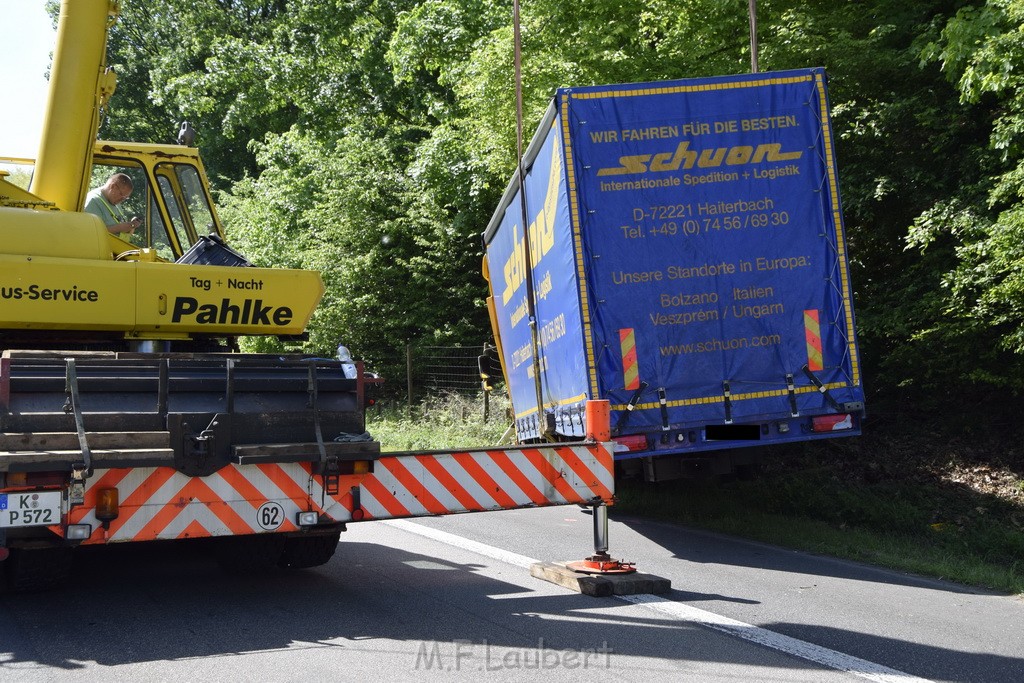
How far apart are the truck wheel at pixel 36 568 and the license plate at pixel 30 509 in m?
1.27

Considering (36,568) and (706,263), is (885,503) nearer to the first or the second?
(706,263)

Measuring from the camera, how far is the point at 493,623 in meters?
6.34

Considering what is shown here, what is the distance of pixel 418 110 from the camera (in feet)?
93.5

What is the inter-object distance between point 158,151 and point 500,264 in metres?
5.55

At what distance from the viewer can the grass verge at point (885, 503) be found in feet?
29.0

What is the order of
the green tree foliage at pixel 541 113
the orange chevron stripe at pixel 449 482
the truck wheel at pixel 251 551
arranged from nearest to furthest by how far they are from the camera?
the orange chevron stripe at pixel 449 482, the truck wheel at pixel 251 551, the green tree foliage at pixel 541 113

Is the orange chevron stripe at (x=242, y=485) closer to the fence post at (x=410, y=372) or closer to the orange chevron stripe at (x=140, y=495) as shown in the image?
the orange chevron stripe at (x=140, y=495)

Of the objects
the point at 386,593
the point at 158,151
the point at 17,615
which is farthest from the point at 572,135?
the point at 17,615

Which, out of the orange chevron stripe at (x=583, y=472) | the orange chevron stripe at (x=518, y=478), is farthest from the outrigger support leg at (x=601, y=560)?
the orange chevron stripe at (x=518, y=478)

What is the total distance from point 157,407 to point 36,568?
1.54 m

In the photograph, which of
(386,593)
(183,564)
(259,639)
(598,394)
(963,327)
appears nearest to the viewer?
(259,639)

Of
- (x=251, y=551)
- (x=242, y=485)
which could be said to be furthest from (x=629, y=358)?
(x=242, y=485)

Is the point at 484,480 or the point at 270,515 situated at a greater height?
the point at 484,480

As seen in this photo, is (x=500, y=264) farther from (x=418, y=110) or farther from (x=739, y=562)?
(x=418, y=110)
